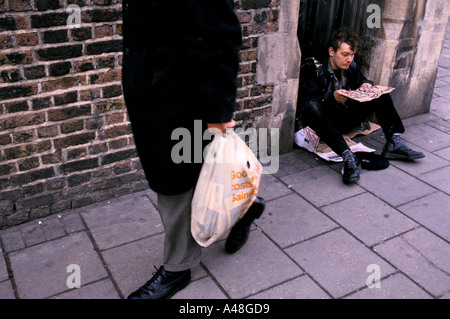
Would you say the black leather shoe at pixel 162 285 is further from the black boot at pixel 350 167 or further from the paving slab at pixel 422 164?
the paving slab at pixel 422 164

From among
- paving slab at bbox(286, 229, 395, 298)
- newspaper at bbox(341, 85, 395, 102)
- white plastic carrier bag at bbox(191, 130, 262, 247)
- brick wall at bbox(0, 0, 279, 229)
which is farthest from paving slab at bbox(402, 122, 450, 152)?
white plastic carrier bag at bbox(191, 130, 262, 247)

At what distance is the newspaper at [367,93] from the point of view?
4.02 meters

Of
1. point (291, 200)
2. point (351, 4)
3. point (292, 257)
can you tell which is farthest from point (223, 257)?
point (351, 4)

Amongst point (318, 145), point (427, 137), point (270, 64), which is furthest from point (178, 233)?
point (427, 137)

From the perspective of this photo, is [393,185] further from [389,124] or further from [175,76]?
[175,76]

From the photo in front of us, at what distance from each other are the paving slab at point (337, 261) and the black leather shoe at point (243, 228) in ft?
1.03

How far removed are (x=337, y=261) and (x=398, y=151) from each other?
157 cm

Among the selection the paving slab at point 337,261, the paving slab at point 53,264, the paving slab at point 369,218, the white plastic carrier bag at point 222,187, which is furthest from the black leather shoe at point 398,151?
the paving slab at point 53,264

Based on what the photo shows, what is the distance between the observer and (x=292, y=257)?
3.02m

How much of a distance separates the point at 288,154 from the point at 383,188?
34.9 inches

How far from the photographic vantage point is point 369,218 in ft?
11.2

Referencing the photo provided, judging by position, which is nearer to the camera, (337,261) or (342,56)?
(337,261)

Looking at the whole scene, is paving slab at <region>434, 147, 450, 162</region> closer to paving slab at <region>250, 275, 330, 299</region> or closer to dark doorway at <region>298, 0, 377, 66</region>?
dark doorway at <region>298, 0, 377, 66</region>

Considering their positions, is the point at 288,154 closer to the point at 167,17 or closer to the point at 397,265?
the point at 397,265
